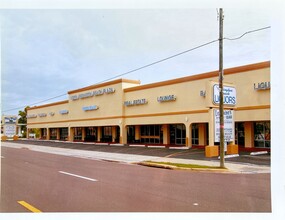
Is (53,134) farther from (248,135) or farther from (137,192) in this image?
(137,192)

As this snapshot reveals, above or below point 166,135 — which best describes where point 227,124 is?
above

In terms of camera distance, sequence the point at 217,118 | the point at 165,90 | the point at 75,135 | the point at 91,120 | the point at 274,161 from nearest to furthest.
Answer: the point at 274,161, the point at 217,118, the point at 165,90, the point at 91,120, the point at 75,135

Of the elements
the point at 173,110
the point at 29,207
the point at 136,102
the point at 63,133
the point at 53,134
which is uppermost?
the point at 136,102

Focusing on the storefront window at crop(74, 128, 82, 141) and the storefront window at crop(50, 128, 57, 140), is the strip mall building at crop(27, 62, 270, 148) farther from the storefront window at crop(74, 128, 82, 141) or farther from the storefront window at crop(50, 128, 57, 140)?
the storefront window at crop(50, 128, 57, 140)

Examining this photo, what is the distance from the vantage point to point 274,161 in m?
8.35

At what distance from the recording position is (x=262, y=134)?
2078 centimetres

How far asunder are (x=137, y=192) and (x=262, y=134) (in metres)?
14.1

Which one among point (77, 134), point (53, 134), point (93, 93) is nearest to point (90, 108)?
point (93, 93)

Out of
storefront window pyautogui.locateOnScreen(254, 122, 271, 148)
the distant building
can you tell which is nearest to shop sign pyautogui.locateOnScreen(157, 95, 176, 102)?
storefront window pyautogui.locateOnScreen(254, 122, 271, 148)

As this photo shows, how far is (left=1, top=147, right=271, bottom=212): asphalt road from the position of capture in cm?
752

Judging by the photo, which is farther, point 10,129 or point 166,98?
point 10,129
